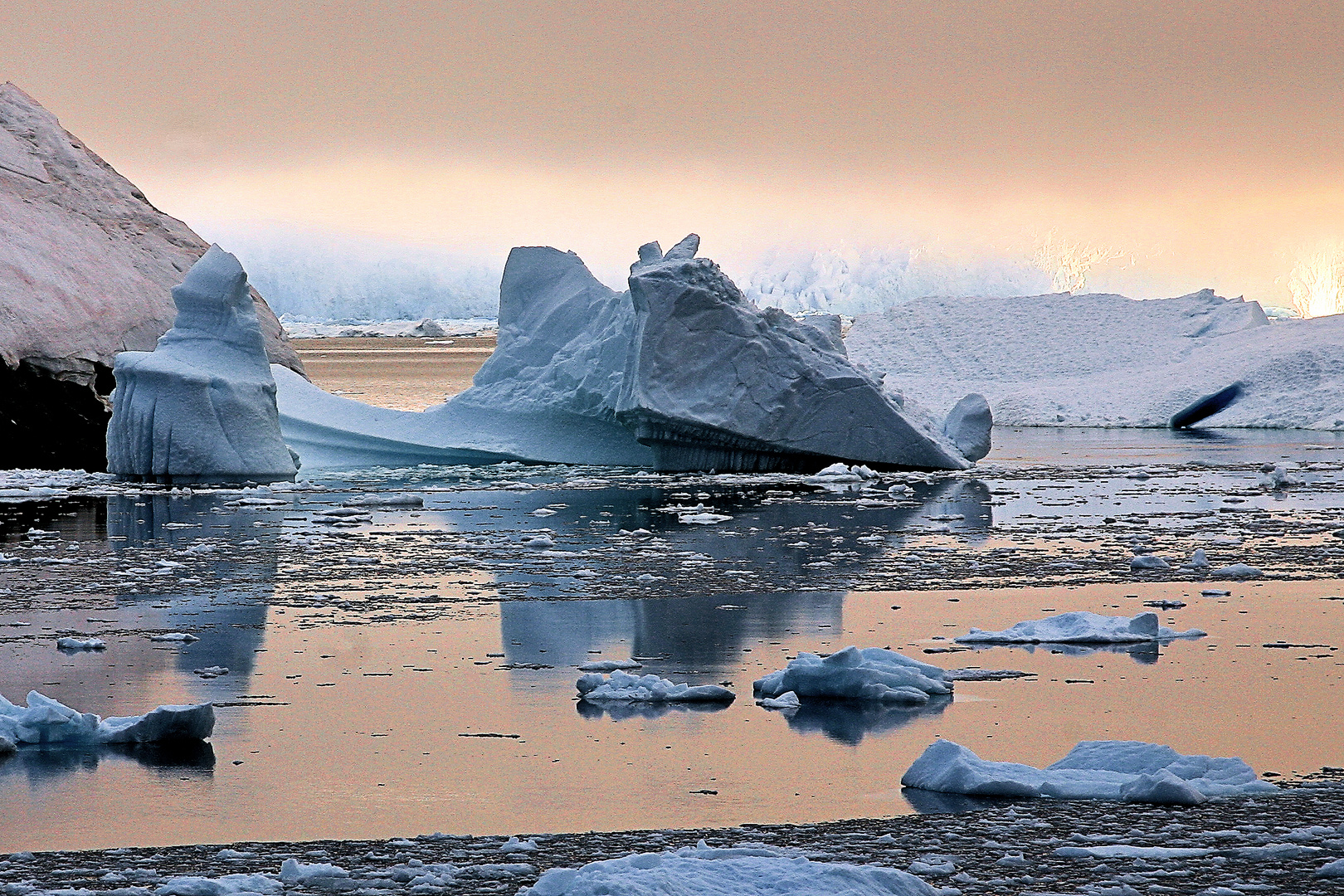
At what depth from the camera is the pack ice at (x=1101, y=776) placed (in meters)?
3.99

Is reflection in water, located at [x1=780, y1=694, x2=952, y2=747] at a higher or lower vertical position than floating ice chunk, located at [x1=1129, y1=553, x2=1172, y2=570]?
lower

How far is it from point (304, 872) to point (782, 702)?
84.1 inches

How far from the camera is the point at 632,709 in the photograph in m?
5.15

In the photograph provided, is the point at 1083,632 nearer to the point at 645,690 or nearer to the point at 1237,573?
the point at 645,690

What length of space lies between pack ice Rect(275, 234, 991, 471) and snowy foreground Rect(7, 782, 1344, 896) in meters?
11.0

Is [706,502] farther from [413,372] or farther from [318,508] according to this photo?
[413,372]

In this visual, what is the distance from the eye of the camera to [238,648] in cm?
621

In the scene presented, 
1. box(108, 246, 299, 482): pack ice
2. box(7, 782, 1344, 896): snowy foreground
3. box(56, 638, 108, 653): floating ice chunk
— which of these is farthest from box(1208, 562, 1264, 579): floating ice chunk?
box(108, 246, 299, 482): pack ice

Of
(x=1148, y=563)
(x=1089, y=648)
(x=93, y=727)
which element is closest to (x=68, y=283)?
(x=1148, y=563)

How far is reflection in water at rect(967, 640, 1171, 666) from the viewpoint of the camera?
6043mm

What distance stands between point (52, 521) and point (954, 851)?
30.2ft

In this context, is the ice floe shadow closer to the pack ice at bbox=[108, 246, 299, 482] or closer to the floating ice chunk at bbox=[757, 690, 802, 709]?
the floating ice chunk at bbox=[757, 690, 802, 709]

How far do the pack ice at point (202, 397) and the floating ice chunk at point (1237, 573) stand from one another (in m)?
9.36

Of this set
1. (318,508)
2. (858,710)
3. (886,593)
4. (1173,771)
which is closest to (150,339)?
(318,508)
